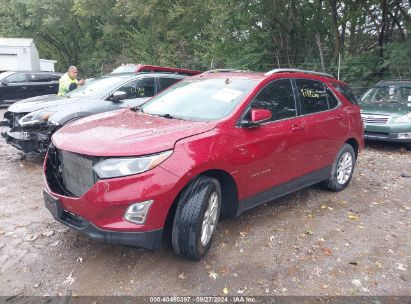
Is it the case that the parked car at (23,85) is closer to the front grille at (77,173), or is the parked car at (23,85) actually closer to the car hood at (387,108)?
the car hood at (387,108)

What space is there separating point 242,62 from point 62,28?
21.1 meters

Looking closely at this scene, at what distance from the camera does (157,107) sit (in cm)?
445

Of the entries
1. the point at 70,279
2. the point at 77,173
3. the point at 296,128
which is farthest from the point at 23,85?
the point at 70,279

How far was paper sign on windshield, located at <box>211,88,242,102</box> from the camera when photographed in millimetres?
4037

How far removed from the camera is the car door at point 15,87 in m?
13.8

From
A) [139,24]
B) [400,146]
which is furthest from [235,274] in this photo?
[139,24]

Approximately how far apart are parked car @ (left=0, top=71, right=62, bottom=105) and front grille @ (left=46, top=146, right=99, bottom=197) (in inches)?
457

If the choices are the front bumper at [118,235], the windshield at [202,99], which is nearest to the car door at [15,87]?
the windshield at [202,99]

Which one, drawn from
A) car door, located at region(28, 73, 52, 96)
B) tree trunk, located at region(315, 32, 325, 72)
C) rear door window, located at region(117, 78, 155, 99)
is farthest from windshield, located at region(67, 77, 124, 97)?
tree trunk, located at region(315, 32, 325, 72)

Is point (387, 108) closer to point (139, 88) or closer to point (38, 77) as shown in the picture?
point (139, 88)

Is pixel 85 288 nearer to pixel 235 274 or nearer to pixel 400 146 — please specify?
pixel 235 274

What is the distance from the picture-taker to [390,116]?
8.26 meters

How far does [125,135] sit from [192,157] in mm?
622

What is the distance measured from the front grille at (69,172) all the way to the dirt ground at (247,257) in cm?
64
